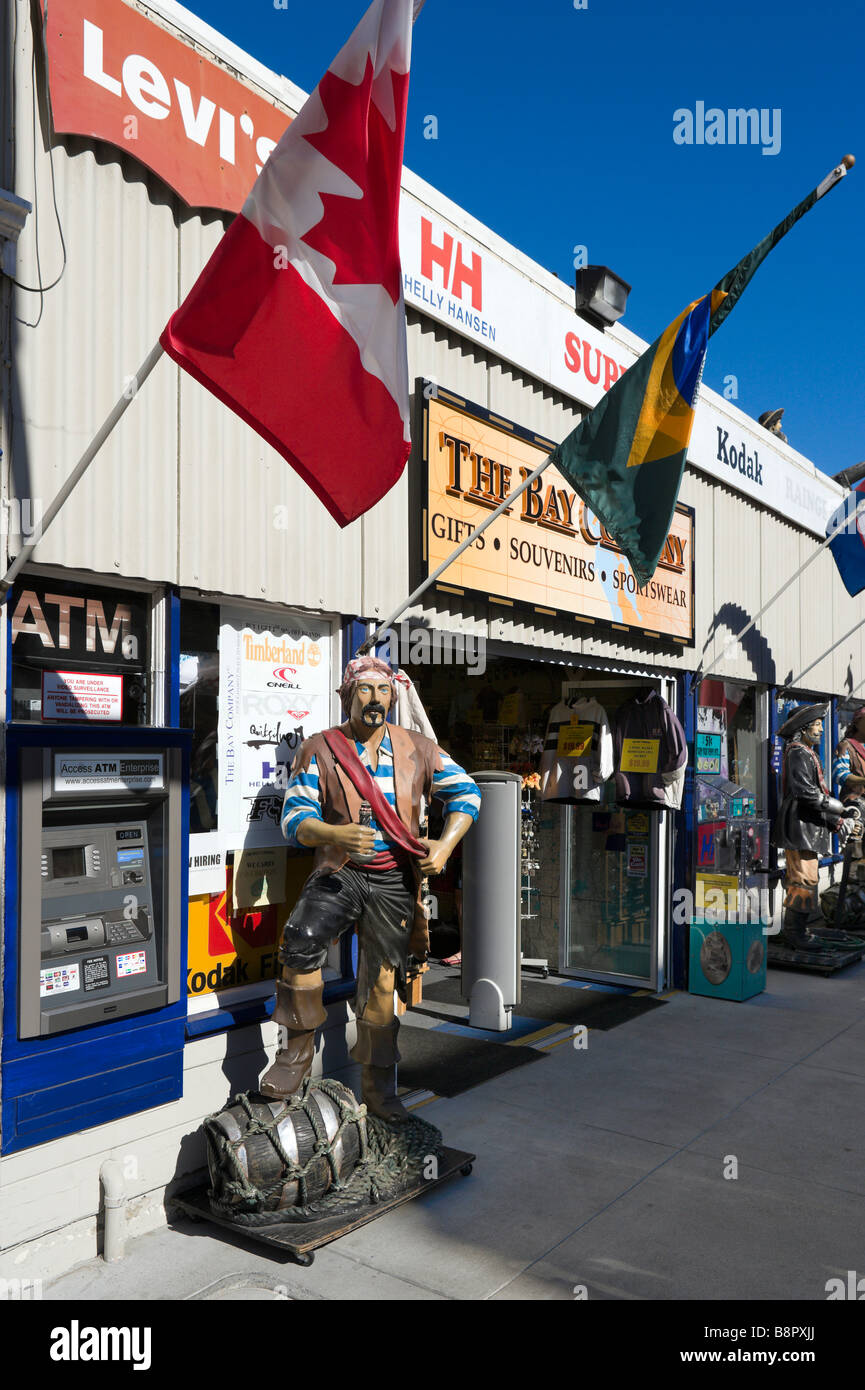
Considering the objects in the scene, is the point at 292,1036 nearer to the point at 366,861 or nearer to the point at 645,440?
the point at 366,861

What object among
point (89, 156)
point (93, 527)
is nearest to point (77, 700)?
point (93, 527)

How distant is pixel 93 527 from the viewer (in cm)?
396

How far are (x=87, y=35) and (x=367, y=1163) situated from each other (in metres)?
4.79

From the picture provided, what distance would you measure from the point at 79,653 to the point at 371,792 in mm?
1378

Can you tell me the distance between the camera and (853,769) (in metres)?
12.4

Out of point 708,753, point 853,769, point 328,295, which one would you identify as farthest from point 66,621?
point 853,769

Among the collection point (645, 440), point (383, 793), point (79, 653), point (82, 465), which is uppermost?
point (645, 440)

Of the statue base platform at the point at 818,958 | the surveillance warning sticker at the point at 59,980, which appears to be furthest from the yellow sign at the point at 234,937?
the statue base platform at the point at 818,958

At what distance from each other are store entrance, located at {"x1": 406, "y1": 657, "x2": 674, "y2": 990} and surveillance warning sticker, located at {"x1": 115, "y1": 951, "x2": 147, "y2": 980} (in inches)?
187

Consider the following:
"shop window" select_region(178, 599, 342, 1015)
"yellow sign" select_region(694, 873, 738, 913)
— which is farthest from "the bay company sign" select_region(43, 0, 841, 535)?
"yellow sign" select_region(694, 873, 738, 913)

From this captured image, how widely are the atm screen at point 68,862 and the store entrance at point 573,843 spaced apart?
4984 mm

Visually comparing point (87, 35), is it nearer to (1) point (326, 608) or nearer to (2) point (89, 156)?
(2) point (89, 156)

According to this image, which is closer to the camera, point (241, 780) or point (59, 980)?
point (59, 980)

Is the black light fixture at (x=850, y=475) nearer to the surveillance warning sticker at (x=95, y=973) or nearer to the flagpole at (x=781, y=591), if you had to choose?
the flagpole at (x=781, y=591)
